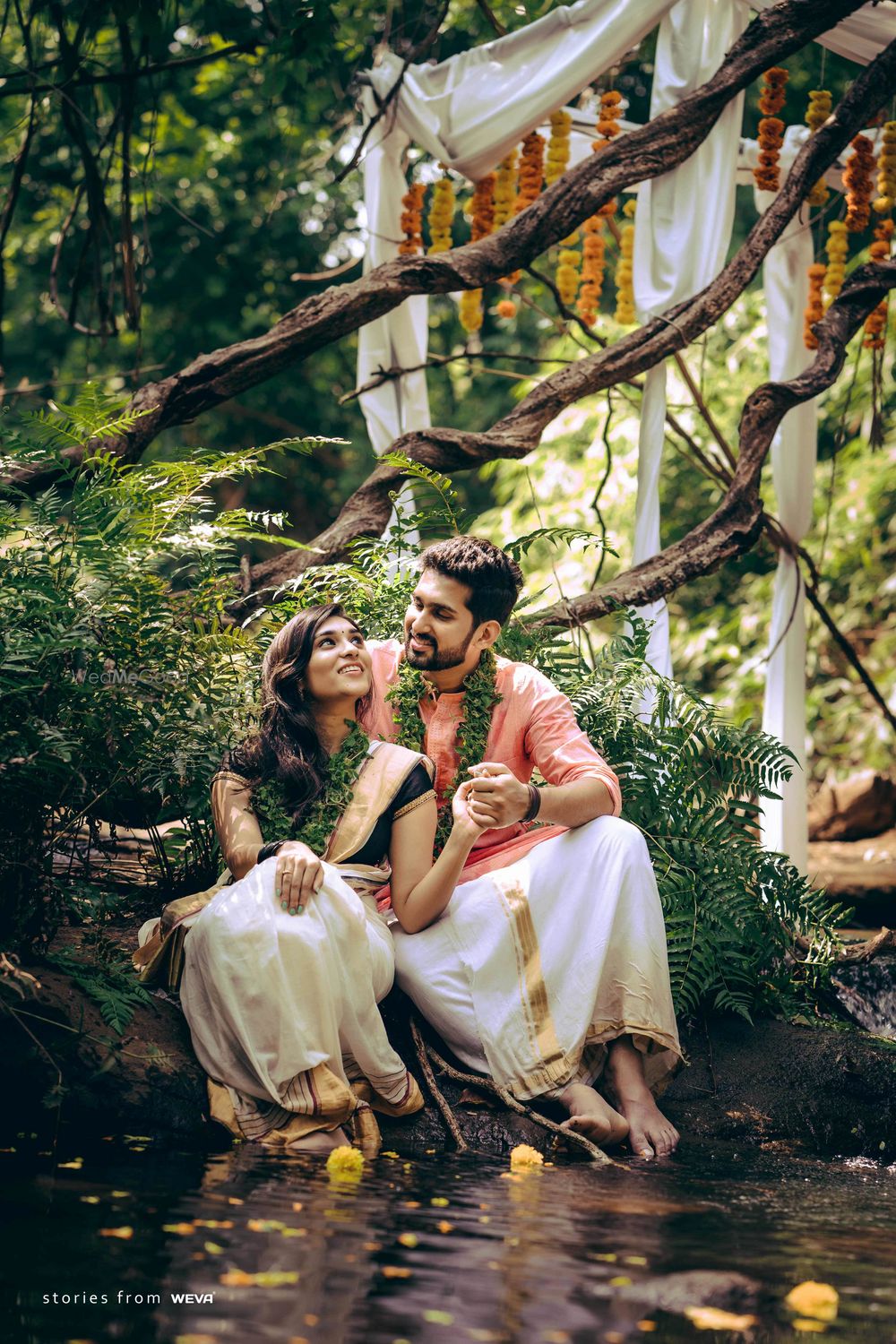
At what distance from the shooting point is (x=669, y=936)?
4.09m

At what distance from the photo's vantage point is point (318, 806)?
3.49 m

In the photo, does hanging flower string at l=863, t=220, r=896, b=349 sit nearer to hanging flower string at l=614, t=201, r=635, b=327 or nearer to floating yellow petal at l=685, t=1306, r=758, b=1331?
hanging flower string at l=614, t=201, r=635, b=327

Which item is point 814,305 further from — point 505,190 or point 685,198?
point 505,190

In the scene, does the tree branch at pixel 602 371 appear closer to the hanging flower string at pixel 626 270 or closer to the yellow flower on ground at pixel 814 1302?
the hanging flower string at pixel 626 270

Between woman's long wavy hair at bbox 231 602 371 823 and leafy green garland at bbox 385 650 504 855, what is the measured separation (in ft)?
1.03

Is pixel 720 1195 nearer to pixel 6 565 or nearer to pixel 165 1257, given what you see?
pixel 165 1257

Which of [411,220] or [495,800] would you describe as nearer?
[495,800]

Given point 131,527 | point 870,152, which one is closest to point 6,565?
point 131,527

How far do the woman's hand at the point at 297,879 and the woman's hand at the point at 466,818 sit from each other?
38 cm

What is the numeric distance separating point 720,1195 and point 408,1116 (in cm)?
83

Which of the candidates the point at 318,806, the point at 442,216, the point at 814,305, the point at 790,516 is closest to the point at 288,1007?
the point at 318,806

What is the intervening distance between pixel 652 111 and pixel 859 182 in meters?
1.05

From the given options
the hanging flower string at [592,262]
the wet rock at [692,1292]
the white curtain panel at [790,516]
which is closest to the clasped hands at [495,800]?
the wet rock at [692,1292]

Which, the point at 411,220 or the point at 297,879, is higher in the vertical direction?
the point at 411,220
